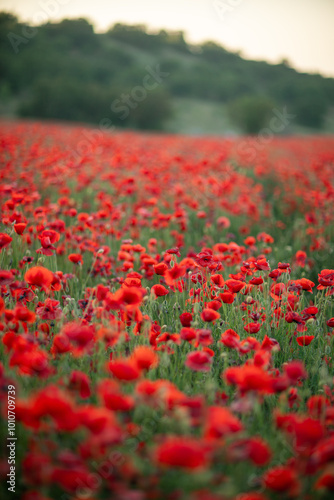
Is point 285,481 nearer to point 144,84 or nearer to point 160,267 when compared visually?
point 160,267

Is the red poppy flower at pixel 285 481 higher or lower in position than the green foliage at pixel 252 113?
lower

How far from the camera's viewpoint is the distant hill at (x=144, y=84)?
22.4 m

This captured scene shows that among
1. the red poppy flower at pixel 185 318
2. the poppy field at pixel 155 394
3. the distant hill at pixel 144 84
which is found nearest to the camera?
the poppy field at pixel 155 394

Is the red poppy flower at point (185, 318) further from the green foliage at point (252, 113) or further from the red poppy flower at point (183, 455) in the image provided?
the green foliage at point (252, 113)

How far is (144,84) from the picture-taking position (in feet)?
91.5

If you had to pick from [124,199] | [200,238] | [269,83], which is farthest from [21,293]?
[269,83]

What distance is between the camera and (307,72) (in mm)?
52000

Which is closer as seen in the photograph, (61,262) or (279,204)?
(61,262)

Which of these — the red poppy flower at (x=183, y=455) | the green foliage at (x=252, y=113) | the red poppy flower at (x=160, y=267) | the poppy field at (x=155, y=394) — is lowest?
the poppy field at (x=155, y=394)

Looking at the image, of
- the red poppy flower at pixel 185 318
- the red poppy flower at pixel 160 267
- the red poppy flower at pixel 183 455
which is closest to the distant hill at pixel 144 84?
the red poppy flower at pixel 160 267

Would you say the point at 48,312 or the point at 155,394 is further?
the point at 48,312

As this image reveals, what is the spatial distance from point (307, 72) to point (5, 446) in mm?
62204

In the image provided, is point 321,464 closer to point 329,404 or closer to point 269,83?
point 329,404

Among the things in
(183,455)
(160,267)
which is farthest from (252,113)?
(183,455)
